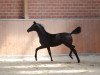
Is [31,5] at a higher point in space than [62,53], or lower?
higher

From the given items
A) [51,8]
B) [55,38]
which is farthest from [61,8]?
[55,38]

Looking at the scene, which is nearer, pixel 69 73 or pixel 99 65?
pixel 69 73

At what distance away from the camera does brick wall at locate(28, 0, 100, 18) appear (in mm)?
16531

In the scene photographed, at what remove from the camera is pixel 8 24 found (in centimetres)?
1623

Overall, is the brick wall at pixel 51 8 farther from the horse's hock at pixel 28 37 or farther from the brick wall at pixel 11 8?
the horse's hock at pixel 28 37

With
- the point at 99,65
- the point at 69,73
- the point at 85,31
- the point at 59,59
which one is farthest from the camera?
the point at 85,31

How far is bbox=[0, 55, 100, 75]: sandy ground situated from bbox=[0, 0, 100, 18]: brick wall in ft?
5.86

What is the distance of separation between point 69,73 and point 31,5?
18.1 feet

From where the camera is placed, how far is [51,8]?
1656cm

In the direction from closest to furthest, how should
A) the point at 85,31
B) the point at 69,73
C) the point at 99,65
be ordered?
1. the point at 69,73
2. the point at 99,65
3. the point at 85,31

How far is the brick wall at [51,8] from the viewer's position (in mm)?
16453

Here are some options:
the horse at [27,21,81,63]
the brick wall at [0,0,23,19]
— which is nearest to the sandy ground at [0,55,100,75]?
the horse at [27,21,81,63]

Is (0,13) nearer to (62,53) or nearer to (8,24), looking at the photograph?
(8,24)

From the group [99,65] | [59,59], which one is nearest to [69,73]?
[99,65]
